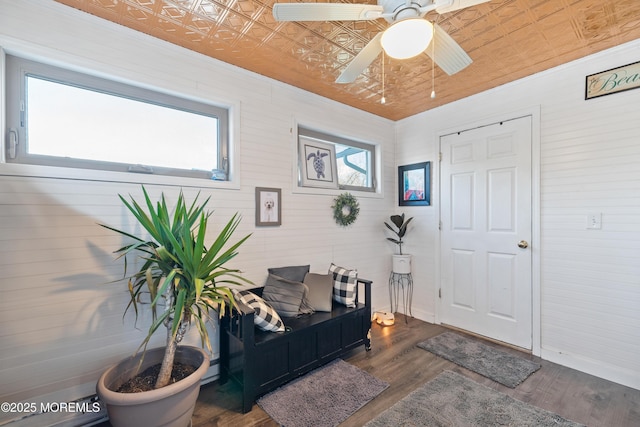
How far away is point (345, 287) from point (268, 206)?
1.02 meters

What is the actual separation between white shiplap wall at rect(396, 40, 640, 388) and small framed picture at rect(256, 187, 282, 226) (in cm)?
235

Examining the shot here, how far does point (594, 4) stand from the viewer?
1.67 metres

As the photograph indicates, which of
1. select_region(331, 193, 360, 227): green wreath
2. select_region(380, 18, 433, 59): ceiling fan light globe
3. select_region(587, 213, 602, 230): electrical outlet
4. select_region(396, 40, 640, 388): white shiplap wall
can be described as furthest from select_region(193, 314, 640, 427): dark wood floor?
select_region(380, 18, 433, 59): ceiling fan light globe

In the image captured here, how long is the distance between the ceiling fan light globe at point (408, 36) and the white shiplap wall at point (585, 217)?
1.87 metres

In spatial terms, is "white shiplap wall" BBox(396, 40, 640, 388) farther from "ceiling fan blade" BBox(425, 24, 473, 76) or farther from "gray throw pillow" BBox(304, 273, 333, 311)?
"gray throw pillow" BBox(304, 273, 333, 311)

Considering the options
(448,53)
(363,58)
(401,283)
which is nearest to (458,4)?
(448,53)


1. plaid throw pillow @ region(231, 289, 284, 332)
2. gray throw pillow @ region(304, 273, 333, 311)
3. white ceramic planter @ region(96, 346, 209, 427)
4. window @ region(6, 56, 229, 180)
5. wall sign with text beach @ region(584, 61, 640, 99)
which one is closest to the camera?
white ceramic planter @ region(96, 346, 209, 427)

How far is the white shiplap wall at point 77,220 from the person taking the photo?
155 cm

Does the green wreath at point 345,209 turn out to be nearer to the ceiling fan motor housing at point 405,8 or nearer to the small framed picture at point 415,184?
the small framed picture at point 415,184

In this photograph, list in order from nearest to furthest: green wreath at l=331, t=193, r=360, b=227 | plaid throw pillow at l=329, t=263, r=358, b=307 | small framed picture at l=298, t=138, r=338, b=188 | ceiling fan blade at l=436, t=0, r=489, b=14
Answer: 1. ceiling fan blade at l=436, t=0, r=489, b=14
2. plaid throw pillow at l=329, t=263, r=358, b=307
3. small framed picture at l=298, t=138, r=338, b=188
4. green wreath at l=331, t=193, r=360, b=227

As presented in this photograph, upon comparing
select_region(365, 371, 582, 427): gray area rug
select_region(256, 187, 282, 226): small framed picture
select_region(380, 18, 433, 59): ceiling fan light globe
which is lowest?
select_region(365, 371, 582, 427): gray area rug

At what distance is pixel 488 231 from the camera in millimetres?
2865

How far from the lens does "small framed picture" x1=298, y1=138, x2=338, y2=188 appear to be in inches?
113

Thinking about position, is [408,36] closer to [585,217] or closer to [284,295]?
[284,295]
